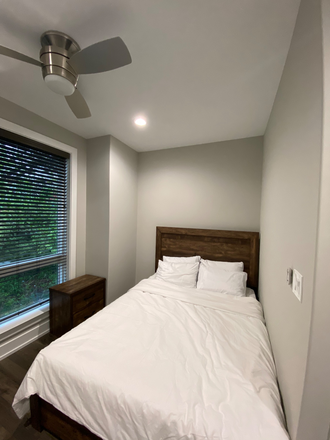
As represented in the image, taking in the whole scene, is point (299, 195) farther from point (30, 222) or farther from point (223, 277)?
point (30, 222)

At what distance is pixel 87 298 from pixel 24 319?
652 mm

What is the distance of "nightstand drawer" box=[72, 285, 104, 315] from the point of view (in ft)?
6.68

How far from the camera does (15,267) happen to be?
1897 mm

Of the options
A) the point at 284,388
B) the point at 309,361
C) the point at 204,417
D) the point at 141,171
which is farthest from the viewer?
the point at 141,171

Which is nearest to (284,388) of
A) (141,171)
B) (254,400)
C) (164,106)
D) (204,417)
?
(254,400)

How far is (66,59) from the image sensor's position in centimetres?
111

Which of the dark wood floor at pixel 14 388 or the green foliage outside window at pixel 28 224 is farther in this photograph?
the green foliage outside window at pixel 28 224

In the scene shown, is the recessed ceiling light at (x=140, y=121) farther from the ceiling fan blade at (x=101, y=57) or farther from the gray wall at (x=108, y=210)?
the ceiling fan blade at (x=101, y=57)

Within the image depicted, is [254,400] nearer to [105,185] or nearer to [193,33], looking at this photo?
[193,33]

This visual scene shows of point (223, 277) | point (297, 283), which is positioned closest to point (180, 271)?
point (223, 277)

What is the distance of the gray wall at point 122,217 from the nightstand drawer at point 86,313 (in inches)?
7.2

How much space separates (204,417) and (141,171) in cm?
291

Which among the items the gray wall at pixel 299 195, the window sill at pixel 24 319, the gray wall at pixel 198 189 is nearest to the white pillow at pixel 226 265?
the gray wall at pixel 198 189

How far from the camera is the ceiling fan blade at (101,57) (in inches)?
35.5
